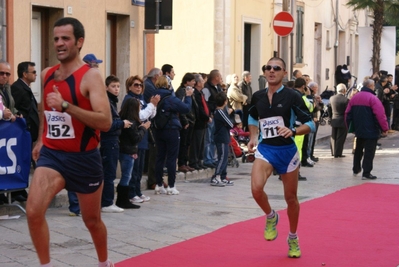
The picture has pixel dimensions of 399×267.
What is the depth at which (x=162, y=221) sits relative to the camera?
11.0 meters

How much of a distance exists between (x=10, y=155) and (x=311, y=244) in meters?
3.79

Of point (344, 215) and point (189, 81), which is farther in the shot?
point (189, 81)

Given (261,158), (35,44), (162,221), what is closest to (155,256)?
(261,158)

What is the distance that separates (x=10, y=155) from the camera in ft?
35.7

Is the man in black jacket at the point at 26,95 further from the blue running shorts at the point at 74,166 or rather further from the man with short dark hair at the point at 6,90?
the blue running shorts at the point at 74,166

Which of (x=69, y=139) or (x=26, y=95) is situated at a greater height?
(x=26, y=95)

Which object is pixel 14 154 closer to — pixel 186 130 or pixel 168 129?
pixel 168 129

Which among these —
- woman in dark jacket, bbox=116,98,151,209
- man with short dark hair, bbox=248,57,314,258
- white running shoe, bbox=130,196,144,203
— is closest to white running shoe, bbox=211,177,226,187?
white running shoe, bbox=130,196,144,203

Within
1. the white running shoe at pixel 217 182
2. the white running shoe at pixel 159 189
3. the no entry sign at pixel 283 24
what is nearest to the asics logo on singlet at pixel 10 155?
the white running shoe at pixel 159 189

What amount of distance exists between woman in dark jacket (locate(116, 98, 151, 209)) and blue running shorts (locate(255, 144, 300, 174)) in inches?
116

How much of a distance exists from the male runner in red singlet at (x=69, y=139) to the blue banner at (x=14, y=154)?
3.92 m

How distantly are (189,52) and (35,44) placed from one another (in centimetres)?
1074

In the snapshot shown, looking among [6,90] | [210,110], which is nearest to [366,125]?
[210,110]

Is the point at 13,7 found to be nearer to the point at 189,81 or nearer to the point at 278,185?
the point at 189,81
